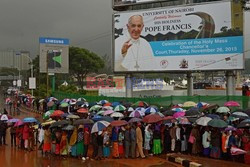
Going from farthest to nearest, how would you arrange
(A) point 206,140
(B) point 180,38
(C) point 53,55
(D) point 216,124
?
1. (C) point 53,55
2. (B) point 180,38
3. (A) point 206,140
4. (D) point 216,124

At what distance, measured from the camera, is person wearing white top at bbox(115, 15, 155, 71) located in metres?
28.7

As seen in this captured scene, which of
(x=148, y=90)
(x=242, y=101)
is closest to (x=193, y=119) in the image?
(x=242, y=101)

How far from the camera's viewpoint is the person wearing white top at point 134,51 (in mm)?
28719

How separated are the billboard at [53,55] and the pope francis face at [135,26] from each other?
16.5m

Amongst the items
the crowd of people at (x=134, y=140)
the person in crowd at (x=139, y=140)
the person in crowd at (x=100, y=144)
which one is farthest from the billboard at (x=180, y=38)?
the person in crowd at (x=100, y=144)

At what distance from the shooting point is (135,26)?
2917cm

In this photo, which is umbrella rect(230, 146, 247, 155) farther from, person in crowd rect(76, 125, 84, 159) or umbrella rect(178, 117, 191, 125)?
person in crowd rect(76, 125, 84, 159)

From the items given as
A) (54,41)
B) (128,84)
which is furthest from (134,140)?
(54,41)

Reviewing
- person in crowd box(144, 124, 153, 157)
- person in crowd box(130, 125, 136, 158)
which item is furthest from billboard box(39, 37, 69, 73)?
person in crowd box(130, 125, 136, 158)

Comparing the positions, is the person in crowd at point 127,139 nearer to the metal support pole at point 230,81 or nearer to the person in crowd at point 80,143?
the person in crowd at point 80,143

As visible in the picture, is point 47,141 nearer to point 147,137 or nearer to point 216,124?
point 147,137

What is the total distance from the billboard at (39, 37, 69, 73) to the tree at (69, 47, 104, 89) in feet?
72.0

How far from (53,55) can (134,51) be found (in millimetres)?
17106

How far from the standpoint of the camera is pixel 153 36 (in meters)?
28.5
